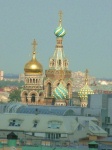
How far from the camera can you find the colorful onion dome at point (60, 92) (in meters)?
85.0

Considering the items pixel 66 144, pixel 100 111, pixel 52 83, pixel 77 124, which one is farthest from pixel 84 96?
pixel 66 144

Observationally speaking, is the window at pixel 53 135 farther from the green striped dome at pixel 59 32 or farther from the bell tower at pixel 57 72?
the green striped dome at pixel 59 32

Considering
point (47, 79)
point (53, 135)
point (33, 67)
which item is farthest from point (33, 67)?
point (53, 135)

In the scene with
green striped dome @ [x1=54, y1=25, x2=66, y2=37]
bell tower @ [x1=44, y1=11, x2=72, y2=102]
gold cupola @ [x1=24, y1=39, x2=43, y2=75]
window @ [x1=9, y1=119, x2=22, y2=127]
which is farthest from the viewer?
green striped dome @ [x1=54, y1=25, x2=66, y2=37]

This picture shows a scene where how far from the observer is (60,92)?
3354 inches

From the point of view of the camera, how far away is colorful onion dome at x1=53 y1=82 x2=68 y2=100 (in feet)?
279

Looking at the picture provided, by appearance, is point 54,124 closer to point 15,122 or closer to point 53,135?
point 53,135

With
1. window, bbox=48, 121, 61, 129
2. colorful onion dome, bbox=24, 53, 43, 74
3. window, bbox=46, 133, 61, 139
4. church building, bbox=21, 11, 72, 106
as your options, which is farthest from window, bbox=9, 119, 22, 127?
colorful onion dome, bbox=24, 53, 43, 74

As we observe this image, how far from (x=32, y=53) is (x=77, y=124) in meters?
43.8

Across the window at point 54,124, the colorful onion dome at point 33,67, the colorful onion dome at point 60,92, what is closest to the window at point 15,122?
the window at point 54,124

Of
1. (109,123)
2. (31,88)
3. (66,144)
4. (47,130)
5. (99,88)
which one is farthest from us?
(99,88)

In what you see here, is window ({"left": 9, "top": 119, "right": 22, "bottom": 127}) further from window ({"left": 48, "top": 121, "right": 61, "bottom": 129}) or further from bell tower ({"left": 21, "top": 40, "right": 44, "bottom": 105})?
bell tower ({"left": 21, "top": 40, "right": 44, "bottom": 105})

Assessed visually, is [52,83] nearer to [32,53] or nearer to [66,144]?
[32,53]

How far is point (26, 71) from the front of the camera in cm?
8950
